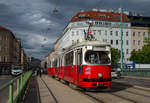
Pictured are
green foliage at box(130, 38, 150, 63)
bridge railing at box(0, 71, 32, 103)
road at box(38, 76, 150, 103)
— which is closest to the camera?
bridge railing at box(0, 71, 32, 103)

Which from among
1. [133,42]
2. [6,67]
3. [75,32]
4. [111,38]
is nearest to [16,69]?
[6,67]

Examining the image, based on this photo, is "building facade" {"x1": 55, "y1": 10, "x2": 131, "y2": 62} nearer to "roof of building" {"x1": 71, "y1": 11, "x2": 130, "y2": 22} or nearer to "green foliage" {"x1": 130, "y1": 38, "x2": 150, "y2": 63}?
"roof of building" {"x1": 71, "y1": 11, "x2": 130, "y2": 22}

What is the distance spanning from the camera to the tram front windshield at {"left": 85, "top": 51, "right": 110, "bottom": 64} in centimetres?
1242

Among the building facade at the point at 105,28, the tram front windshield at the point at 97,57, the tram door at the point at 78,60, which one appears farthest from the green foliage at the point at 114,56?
the tram front windshield at the point at 97,57

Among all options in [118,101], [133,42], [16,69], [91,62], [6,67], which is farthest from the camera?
[133,42]

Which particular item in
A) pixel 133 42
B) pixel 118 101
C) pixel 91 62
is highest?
pixel 133 42

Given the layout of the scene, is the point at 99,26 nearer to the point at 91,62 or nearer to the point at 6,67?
the point at 6,67

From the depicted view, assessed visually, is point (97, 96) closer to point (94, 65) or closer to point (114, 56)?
point (94, 65)

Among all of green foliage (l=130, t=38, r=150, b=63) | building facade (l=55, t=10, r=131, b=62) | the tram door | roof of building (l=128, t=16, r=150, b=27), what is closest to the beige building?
building facade (l=55, t=10, r=131, b=62)

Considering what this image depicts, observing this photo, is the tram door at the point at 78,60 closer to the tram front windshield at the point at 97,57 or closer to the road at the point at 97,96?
the tram front windshield at the point at 97,57

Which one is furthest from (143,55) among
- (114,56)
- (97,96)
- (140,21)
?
(97,96)

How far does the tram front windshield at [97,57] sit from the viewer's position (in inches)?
489

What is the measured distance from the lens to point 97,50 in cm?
1256

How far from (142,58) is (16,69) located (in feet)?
90.1
